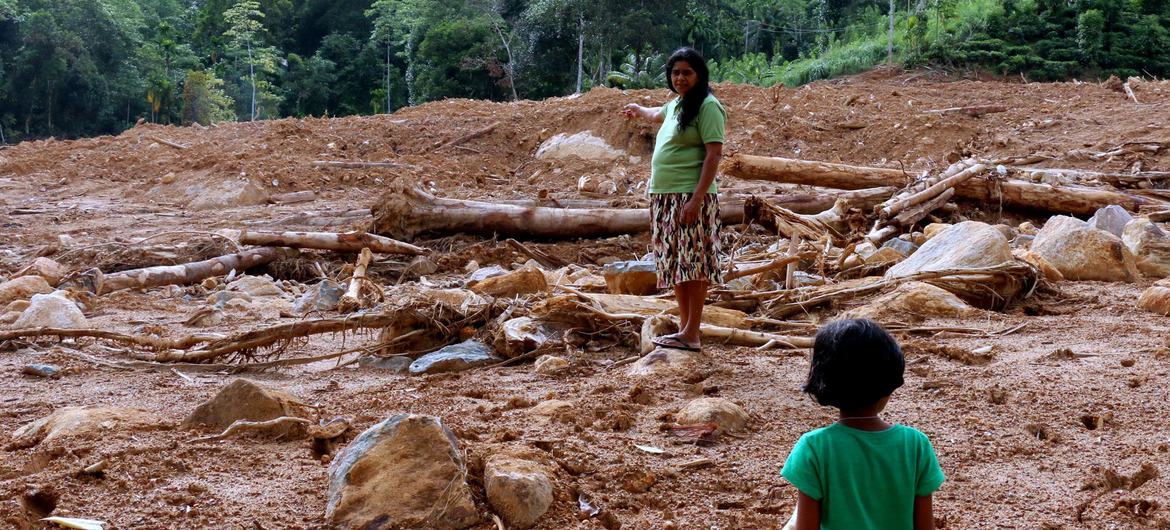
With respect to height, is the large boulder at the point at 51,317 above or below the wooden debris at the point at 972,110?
below

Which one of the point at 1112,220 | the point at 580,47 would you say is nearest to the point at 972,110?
the point at 1112,220

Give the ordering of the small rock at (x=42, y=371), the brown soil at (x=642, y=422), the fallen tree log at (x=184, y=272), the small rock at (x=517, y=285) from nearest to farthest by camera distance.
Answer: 1. the brown soil at (x=642, y=422)
2. the small rock at (x=42, y=371)
3. the small rock at (x=517, y=285)
4. the fallen tree log at (x=184, y=272)

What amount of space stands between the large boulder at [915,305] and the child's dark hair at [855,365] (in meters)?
2.97

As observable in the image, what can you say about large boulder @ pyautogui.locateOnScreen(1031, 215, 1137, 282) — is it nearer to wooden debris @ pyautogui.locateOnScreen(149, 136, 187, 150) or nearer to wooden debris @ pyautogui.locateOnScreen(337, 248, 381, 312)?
wooden debris @ pyautogui.locateOnScreen(337, 248, 381, 312)

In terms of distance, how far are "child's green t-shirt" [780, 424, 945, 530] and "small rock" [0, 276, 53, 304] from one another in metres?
6.34

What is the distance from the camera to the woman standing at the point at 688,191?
3854 millimetres

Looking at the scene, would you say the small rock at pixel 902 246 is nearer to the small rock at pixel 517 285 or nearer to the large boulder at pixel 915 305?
the large boulder at pixel 915 305

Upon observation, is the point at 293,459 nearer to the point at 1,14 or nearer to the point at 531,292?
the point at 531,292

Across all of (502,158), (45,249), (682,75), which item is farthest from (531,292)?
(502,158)

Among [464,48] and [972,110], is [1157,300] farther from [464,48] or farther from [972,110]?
[464,48]

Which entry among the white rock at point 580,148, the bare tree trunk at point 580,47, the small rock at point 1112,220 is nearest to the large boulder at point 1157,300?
the small rock at point 1112,220

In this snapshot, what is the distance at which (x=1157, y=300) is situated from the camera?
462cm

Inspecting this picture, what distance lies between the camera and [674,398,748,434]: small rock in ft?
10.3

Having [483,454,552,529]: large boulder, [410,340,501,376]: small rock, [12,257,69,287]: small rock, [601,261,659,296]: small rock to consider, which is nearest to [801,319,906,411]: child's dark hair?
[483,454,552,529]: large boulder
